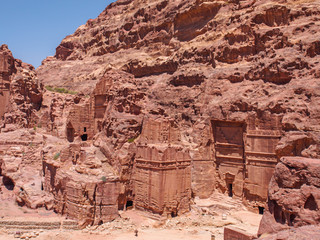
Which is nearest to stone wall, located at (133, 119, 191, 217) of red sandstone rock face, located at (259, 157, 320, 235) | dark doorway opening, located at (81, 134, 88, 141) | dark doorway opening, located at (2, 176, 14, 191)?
dark doorway opening, located at (81, 134, 88, 141)

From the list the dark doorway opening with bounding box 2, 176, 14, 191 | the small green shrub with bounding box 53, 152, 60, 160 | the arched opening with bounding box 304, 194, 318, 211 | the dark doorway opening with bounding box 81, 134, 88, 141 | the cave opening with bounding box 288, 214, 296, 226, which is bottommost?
the dark doorway opening with bounding box 2, 176, 14, 191

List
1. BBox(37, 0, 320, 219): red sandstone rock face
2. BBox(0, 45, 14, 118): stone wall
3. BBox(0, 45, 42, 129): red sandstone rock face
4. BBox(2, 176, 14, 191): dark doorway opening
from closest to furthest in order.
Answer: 1. BBox(37, 0, 320, 219): red sandstone rock face
2. BBox(2, 176, 14, 191): dark doorway opening
3. BBox(0, 45, 42, 129): red sandstone rock face
4. BBox(0, 45, 14, 118): stone wall

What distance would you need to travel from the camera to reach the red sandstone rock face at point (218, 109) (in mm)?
21547

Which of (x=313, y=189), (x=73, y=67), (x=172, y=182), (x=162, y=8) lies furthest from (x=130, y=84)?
(x=73, y=67)

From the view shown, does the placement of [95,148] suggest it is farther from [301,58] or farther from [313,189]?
[301,58]

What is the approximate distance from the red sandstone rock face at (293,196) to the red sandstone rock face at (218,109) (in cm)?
939

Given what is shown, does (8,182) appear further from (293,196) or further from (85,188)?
(293,196)

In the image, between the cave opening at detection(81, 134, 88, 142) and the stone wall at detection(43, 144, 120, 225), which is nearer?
the stone wall at detection(43, 144, 120, 225)

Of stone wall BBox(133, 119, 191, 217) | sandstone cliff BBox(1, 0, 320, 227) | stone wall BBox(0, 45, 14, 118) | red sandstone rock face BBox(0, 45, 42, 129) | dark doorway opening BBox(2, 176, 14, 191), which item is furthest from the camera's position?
stone wall BBox(0, 45, 14, 118)

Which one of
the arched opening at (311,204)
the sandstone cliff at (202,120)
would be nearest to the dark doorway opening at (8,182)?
the sandstone cliff at (202,120)

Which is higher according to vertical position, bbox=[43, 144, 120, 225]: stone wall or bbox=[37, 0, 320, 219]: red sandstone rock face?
bbox=[37, 0, 320, 219]: red sandstone rock face

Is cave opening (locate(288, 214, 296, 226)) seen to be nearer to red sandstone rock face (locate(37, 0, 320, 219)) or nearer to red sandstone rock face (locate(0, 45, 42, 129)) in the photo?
red sandstone rock face (locate(37, 0, 320, 219))

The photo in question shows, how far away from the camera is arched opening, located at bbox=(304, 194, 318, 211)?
34.8 ft

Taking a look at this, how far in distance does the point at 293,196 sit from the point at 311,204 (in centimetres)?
63
